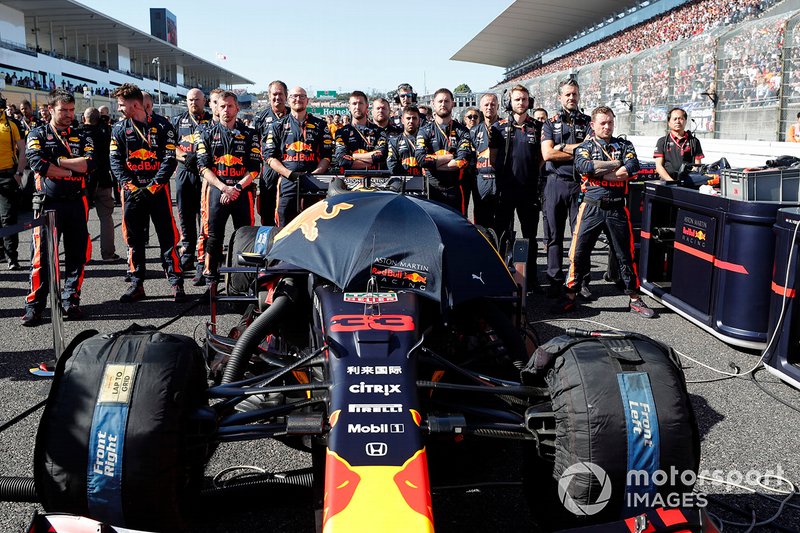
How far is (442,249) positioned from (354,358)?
2.68 ft

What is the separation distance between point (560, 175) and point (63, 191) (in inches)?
182

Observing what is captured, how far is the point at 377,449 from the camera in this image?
228cm

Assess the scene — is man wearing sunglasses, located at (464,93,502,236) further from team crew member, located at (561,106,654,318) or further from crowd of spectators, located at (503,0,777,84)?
crowd of spectators, located at (503,0,777,84)

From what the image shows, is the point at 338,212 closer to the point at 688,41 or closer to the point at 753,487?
the point at 753,487

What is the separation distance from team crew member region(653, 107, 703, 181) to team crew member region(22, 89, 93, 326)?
6.53 m

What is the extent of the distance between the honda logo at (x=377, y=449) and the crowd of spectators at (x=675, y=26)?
2066 cm

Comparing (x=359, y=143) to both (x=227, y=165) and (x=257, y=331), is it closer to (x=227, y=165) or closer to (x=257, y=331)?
(x=227, y=165)

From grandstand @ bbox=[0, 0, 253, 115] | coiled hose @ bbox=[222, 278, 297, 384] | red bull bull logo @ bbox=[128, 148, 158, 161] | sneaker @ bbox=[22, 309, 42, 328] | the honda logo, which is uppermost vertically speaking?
grandstand @ bbox=[0, 0, 253, 115]

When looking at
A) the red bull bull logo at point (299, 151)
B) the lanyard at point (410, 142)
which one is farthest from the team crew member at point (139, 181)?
the lanyard at point (410, 142)

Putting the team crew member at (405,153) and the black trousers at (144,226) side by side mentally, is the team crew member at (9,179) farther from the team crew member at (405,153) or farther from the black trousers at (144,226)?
the team crew member at (405,153)

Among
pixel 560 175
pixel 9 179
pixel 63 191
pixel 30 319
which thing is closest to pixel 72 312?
pixel 30 319

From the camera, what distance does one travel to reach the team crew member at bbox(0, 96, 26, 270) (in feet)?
27.2

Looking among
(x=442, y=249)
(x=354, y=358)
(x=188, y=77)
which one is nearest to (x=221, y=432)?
(x=354, y=358)

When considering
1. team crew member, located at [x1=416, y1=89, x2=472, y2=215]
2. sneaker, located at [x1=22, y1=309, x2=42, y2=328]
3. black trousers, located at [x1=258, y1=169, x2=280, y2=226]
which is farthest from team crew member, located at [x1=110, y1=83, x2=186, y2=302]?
team crew member, located at [x1=416, y1=89, x2=472, y2=215]
